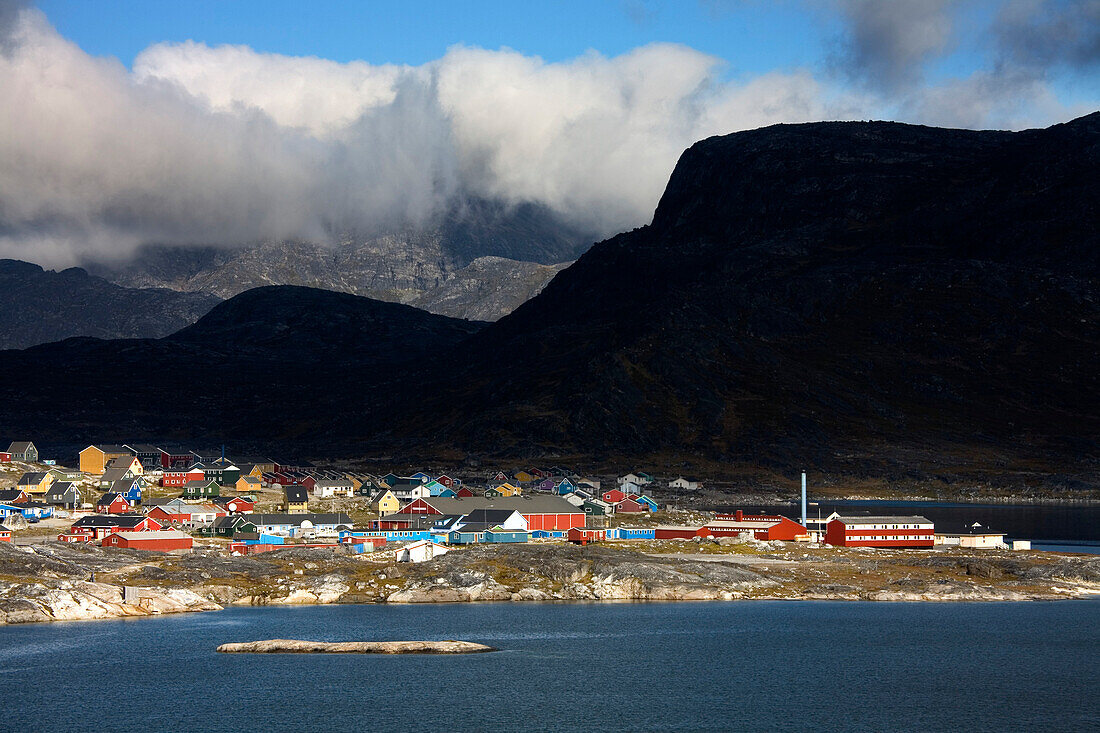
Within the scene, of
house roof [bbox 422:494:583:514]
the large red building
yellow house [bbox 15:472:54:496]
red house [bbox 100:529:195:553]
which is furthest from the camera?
yellow house [bbox 15:472:54:496]

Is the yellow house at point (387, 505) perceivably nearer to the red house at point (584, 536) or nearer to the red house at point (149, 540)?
the red house at point (584, 536)

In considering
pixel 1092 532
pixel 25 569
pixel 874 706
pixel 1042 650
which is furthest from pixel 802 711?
pixel 1092 532

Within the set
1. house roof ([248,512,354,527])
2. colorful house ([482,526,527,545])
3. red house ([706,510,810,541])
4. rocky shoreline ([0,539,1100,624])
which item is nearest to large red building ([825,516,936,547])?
red house ([706,510,810,541])

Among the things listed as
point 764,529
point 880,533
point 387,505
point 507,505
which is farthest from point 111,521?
point 880,533

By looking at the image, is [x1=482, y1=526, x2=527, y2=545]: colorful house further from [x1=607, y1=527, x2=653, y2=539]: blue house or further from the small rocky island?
the small rocky island

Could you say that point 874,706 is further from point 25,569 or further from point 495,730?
point 25,569

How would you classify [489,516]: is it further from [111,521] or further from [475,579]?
[111,521]
